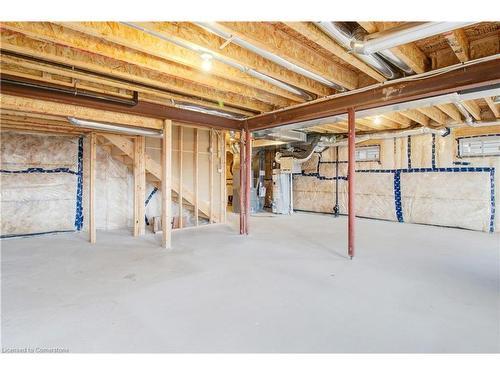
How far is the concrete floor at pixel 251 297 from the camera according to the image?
165 cm

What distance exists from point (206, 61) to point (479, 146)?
5.74 m

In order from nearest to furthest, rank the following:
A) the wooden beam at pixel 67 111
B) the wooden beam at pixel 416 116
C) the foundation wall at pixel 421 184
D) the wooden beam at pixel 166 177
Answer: the wooden beam at pixel 67 111 → the wooden beam at pixel 166 177 → the wooden beam at pixel 416 116 → the foundation wall at pixel 421 184

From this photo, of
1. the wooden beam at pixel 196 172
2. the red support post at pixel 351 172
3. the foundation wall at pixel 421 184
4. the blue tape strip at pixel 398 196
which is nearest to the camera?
the red support post at pixel 351 172

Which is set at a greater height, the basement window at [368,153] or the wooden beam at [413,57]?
the wooden beam at [413,57]

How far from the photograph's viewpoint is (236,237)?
183 inches

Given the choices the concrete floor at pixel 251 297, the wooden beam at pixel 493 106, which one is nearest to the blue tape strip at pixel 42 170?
the concrete floor at pixel 251 297

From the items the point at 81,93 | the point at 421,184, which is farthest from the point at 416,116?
the point at 81,93

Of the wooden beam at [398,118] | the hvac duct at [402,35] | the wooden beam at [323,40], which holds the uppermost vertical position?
the wooden beam at [398,118]

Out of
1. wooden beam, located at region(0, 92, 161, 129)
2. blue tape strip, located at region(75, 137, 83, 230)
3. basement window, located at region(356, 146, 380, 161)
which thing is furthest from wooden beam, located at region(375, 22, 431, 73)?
blue tape strip, located at region(75, 137, 83, 230)

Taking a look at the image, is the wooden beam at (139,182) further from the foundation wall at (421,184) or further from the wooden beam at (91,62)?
the foundation wall at (421,184)

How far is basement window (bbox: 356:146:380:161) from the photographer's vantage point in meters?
6.79

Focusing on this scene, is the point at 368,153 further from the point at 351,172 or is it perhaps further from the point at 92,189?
the point at 92,189

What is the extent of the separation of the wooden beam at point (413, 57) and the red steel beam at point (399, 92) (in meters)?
0.12

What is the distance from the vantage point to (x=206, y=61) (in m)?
2.37
